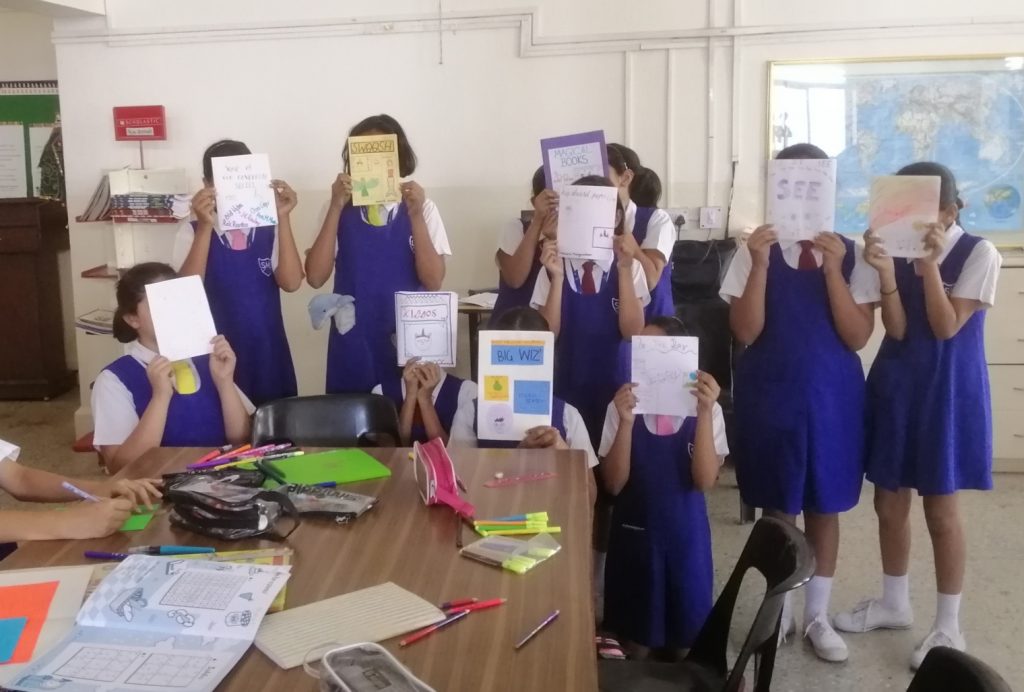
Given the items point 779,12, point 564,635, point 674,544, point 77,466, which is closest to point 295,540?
point 564,635

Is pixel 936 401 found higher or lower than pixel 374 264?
lower

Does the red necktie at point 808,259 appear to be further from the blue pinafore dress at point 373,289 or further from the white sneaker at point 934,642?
the blue pinafore dress at point 373,289

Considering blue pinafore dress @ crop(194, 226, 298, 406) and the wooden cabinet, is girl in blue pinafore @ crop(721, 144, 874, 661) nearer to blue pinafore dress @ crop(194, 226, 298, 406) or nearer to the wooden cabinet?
blue pinafore dress @ crop(194, 226, 298, 406)

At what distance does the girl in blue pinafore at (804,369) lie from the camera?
2322mm

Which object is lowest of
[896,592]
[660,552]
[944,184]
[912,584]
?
[912,584]

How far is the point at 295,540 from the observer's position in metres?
1.59

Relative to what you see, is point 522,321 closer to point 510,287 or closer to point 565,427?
point 565,427

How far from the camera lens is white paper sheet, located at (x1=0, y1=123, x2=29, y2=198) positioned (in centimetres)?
560

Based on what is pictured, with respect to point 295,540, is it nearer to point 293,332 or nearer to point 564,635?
point 564,635

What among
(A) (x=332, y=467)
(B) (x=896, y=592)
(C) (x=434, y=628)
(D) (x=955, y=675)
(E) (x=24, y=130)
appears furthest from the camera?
(E) (x=24, y=130)

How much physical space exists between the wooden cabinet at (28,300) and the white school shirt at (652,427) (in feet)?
14.5

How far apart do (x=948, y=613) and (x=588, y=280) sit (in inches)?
54.4

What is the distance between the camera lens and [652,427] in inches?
91.1

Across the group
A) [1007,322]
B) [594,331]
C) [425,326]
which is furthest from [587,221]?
[1007,322]
